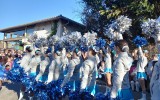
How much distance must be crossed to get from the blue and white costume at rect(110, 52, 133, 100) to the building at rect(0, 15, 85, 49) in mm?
18086

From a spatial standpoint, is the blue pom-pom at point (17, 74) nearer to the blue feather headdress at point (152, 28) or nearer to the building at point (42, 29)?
the blue feather headdress at point (152, 28)

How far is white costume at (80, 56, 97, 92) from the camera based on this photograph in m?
6.12

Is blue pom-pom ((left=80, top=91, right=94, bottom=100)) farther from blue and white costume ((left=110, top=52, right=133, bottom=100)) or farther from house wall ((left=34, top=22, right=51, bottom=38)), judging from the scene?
house wall ((left=34, top=22, right=51, bottom=38))

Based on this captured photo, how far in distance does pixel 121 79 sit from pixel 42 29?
952 inches

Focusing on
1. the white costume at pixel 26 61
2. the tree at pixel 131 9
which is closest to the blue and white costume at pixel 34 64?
the white costume at pixel 26 61

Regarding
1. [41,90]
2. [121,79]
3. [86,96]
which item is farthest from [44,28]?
[121,79]

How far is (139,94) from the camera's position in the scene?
9.27 metres

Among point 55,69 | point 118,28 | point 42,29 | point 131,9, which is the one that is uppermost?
point 42,29

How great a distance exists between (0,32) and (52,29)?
1137 cm

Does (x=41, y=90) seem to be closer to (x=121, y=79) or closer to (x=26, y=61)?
(x=121, y=79)

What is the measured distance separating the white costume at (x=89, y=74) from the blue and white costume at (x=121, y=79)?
1.02 m

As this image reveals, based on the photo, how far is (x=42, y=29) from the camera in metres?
28.8

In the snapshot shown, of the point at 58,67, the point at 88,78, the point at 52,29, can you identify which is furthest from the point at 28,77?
the point at 52,29

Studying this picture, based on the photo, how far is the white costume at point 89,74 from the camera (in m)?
6.12
